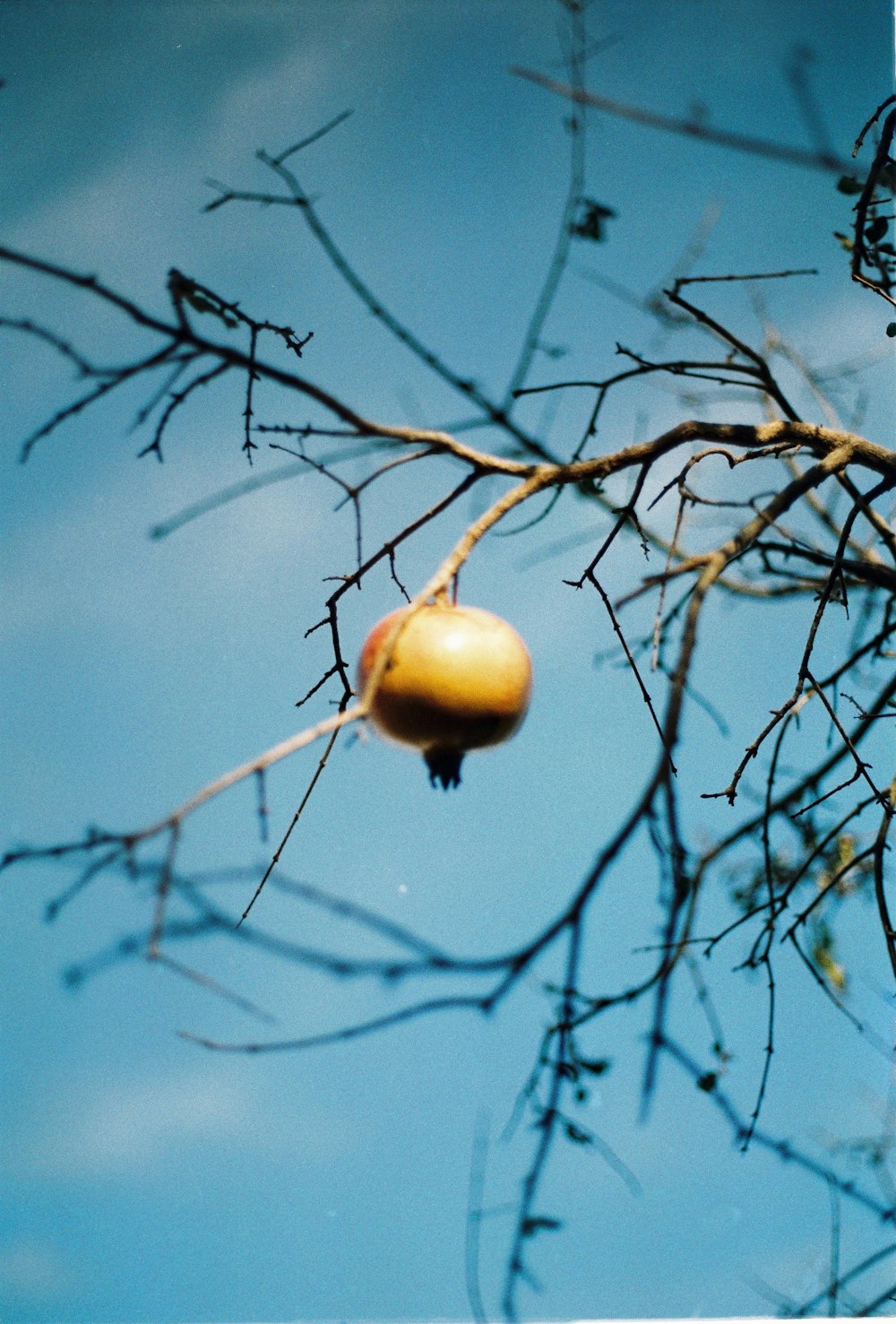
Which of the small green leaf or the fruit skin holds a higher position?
the small green leaf

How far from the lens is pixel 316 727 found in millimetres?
893

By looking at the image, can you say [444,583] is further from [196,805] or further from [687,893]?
[687,893]

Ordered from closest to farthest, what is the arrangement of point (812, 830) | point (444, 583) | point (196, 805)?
1. point (196, 805)
2. point (444, 583)
3. point (812, 830)

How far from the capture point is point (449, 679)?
1.30m

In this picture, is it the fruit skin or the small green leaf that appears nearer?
the fruit skin

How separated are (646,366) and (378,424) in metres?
0.50

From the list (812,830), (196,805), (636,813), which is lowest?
(196,805)

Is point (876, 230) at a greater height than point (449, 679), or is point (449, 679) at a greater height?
point (876, 230)

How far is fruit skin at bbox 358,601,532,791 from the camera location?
51.1 inches

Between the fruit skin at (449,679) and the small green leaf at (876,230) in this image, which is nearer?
the fruit skin at (449,679)

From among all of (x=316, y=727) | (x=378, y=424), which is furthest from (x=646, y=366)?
(x=316, y=727)

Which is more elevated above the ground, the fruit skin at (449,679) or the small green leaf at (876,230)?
the small green leaf at (876,230)

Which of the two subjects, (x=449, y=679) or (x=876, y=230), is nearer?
(x=449, y=679)

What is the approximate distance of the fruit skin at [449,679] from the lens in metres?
1.30
